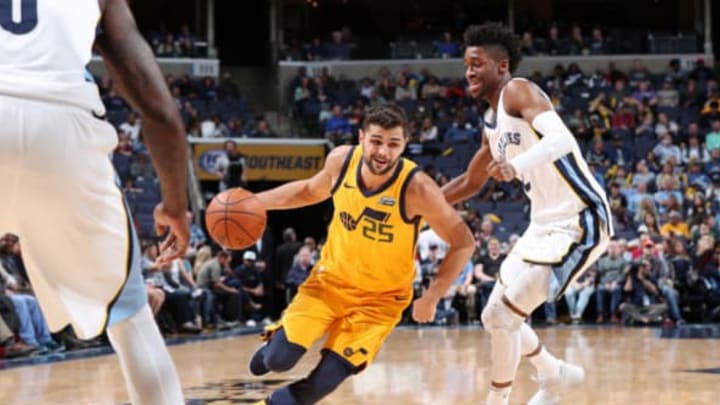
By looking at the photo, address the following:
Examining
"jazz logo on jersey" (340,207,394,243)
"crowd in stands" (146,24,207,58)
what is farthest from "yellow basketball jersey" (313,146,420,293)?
"crowd in stands" (146,24,207,58)

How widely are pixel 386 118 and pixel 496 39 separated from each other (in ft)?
3.70

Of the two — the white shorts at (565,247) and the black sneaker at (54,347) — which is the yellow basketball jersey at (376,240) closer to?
the white shorts at (565,247)

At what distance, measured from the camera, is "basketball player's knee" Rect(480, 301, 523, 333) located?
20.2 ft

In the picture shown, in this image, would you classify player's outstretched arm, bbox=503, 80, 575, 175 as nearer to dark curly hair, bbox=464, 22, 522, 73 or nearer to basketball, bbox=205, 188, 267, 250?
dark curly hair, bbox=464, 22, 522, 73

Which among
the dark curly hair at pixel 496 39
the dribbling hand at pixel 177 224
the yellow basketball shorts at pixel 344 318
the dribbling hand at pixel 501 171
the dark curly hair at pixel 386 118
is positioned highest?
the dark curly hair at pixel 496 39

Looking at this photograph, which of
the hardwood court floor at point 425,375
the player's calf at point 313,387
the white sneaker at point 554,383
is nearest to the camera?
the player's calf at point 313,387

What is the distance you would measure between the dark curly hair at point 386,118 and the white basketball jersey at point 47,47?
8.88ft

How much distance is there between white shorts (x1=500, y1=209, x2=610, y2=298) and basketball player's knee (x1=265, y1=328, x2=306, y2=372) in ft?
4.30

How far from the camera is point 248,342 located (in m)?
13.2

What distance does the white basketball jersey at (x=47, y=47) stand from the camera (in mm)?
2953

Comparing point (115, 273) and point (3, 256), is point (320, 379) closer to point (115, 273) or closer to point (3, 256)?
point (115, 273)

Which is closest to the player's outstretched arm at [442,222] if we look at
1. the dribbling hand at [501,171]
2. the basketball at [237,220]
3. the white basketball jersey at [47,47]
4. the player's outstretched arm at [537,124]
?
the dribbling hand at [501,171]

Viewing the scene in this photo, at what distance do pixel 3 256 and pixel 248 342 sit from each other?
2.72 meters

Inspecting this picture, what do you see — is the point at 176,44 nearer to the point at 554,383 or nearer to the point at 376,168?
the point at 554,383
